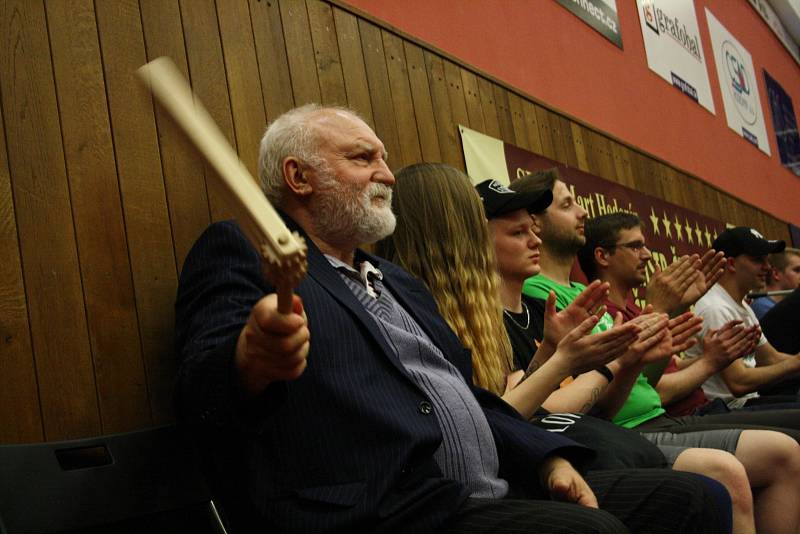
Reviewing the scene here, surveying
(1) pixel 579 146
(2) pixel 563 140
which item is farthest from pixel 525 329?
(1) pixel 579 146

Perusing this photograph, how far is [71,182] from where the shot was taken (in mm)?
1879

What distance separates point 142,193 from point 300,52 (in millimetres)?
900

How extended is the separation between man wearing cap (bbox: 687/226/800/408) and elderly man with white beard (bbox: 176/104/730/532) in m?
1.88

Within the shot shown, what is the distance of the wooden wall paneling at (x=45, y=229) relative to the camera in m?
1.74

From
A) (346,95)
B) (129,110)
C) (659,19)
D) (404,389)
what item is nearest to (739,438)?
(404,389)

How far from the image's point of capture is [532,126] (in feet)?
13.7

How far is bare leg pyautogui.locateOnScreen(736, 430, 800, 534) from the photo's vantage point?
2.40m

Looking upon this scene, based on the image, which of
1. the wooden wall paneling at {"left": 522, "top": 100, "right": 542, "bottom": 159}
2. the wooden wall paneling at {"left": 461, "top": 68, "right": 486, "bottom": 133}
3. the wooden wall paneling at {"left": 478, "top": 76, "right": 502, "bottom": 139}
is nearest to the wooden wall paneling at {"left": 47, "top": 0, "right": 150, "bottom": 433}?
the wooden wall paneling at {"left": 461, "top": 68, "right": 486, "bottom": 133}

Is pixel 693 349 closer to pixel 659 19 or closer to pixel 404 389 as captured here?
pixel 404 389

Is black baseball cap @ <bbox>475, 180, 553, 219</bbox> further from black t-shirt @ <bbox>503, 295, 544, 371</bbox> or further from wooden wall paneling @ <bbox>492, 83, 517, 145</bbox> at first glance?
wooden wall paneling @ <bbox>492, 83, 517, 145</bbox>

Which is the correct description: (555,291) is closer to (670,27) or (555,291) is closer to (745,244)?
(745,244)

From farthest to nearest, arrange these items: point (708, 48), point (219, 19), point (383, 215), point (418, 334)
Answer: point (708, 48)
point (219, 19)
point (383, 215)
point (418, 334)

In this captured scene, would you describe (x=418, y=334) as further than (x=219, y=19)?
No

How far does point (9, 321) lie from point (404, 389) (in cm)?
77
